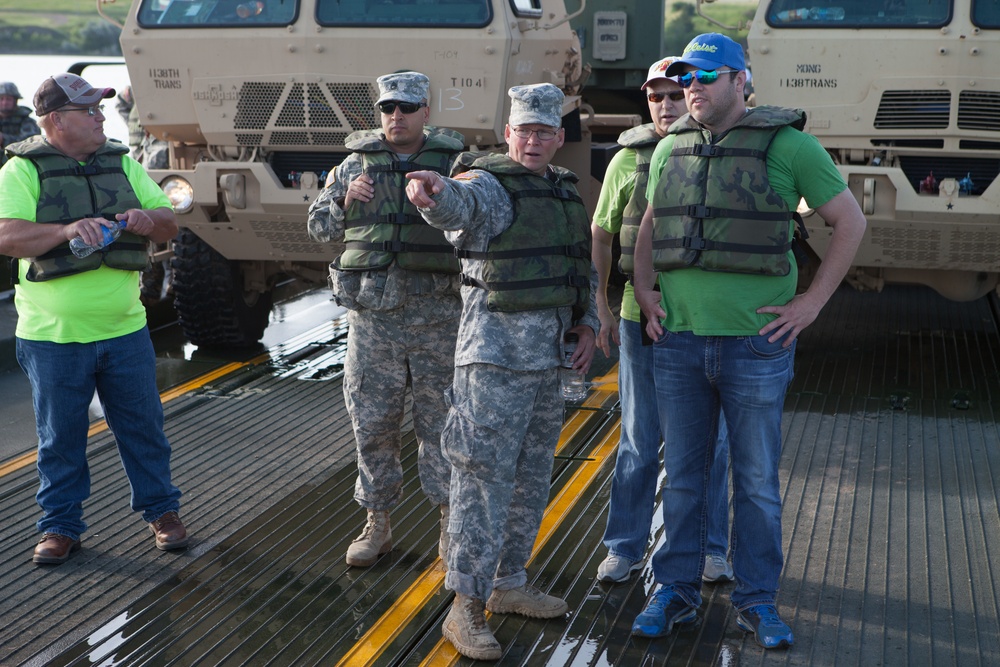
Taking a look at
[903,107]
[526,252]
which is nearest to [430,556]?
[526,252]

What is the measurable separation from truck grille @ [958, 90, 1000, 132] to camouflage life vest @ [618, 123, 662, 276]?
141 inches

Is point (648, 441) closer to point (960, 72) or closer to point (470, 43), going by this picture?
point (470, 43)

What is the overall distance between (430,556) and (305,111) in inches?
132

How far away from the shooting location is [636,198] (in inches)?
161

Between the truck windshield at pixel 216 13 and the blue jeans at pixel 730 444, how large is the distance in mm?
4147

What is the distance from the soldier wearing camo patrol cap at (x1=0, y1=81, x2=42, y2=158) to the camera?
36.8 ft

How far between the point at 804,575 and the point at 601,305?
4.39 ft

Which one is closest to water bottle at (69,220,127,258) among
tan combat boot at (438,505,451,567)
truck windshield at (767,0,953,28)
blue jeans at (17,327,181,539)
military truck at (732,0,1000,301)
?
blue jeans at (17,327,181,539)

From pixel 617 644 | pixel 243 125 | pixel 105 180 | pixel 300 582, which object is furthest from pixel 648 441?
pixel 243 125

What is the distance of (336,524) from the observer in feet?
16.5

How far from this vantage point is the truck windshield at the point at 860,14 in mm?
7039

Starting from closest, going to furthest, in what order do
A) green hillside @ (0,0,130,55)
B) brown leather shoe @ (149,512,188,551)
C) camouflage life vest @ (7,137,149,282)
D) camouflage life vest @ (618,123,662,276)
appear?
camouflage life vest @ (618,123,662,276), camouflage life vest @ (7,137,149,282), brown leather shoe @ (149,512,188,551), green hillside @ (0,0,130,55)

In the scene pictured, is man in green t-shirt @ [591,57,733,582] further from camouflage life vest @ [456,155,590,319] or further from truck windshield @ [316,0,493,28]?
truck windshield @ [316,0,493,28]

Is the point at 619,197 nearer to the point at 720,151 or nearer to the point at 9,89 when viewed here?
the point at 720,151
